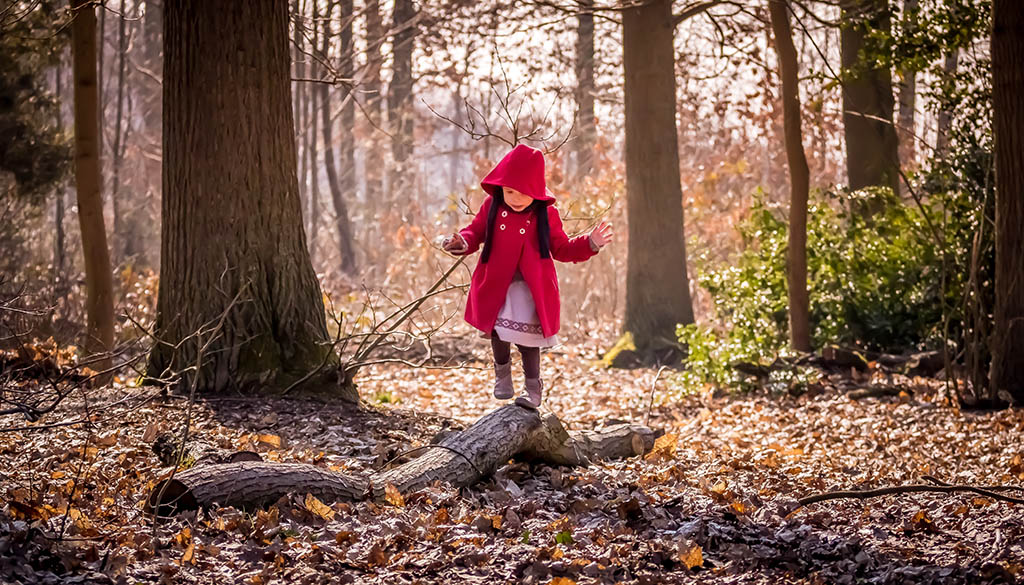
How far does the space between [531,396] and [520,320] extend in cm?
48

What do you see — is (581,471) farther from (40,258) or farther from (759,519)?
(40,258)

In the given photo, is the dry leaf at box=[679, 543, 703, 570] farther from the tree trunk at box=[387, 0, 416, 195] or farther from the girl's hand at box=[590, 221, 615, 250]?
the tree trunk at box=[387, 0, 416, 195]

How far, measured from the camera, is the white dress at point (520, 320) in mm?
6184

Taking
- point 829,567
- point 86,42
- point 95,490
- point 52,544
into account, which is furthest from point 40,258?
point 829,567

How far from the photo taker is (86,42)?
8.81 m

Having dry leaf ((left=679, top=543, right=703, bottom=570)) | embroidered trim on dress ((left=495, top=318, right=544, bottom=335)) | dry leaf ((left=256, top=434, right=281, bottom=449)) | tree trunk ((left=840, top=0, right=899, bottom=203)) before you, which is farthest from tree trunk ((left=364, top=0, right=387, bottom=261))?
dry leaf ((left=679, top=543, right=703, bottom=570))

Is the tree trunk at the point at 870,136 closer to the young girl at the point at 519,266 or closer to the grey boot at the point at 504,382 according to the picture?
the young girl at the point at 519,266

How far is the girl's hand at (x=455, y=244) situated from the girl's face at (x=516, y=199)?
1.24 feet

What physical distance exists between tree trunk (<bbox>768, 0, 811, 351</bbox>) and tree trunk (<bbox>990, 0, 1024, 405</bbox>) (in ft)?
6.89

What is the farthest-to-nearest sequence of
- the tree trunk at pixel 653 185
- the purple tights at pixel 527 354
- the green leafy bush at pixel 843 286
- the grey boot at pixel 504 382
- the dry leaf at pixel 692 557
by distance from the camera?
the tree trunk at pixel 653 185 → the green leafy bush at pixel 843 286 → the grey boot at pixel 504 382 → the purple tights at pixel 527 354 → the dry leaf at pixel 692 557

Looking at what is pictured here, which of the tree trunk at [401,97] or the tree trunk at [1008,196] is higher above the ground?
the tree trunk at [401,97]

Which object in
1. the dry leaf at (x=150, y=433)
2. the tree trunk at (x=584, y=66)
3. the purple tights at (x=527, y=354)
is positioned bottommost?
the dry leaf at (x=150, y=433)

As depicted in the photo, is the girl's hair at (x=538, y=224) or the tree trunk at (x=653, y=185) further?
the tree trunk at (x=653, y=185)

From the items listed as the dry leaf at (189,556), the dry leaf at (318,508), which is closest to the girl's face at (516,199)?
the dry leaf at (318,508)
